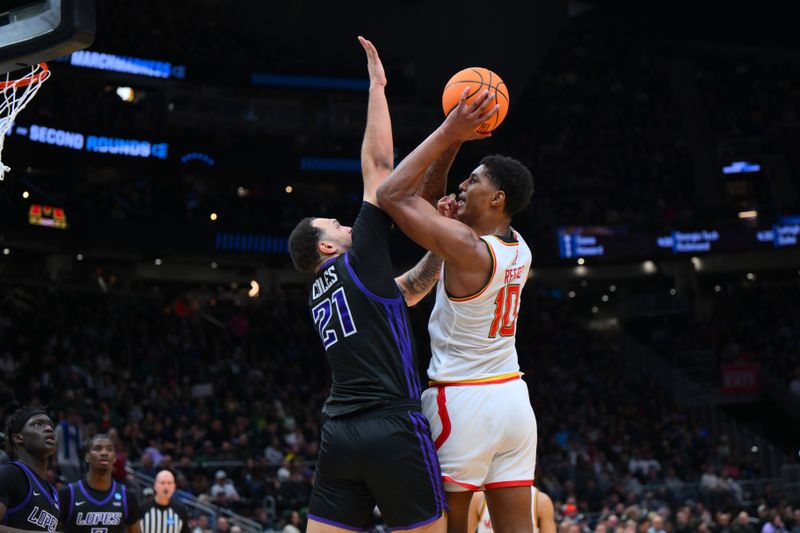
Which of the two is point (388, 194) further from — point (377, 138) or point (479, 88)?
point (479, 88)

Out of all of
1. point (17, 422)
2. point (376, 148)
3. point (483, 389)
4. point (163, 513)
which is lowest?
point (163, 513)

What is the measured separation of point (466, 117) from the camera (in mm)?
4527

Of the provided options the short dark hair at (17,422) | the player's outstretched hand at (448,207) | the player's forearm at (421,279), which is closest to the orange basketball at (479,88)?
the player's outstretched hand at (448,207)

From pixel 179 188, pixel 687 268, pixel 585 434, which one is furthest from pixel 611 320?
pixel 179 188

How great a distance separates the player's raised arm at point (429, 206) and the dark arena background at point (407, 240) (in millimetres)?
13247

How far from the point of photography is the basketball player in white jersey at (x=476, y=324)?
15.1 ft

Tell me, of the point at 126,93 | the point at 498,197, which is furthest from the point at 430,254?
the point at 126,93

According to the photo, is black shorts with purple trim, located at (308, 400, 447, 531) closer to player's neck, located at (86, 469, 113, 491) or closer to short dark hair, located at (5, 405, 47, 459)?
short dark hair, located at (5, 405, 47, 459)

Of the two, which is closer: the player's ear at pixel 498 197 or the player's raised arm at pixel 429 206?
the player's raised arm at pixel 429 206

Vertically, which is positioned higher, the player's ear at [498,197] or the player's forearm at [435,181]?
the player's forearm at [435,181]

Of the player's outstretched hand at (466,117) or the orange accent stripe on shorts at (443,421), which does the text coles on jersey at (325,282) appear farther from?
the player's outstretched hand at (466,117)

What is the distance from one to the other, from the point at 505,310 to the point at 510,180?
61 centimetres

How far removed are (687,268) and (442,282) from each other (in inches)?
1176

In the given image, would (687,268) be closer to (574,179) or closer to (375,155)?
(574,179)
